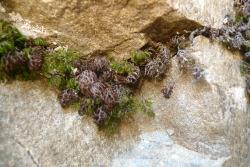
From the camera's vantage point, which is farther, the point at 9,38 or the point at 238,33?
the point at 238,33

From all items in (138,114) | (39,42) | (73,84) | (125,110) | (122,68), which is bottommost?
(138,114)

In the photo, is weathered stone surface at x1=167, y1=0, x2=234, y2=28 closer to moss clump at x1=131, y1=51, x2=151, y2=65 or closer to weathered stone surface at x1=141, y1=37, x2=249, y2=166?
weathered stone surface at x1=141, y1=37, x2=249, y2=166

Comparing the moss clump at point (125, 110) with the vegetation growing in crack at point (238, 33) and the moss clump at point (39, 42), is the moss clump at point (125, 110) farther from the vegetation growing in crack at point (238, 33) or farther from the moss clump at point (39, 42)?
the moss clump at point (39, 42)

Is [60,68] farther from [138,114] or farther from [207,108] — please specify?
[207,108]

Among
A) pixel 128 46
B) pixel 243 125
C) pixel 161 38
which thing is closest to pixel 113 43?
pixel 128 46

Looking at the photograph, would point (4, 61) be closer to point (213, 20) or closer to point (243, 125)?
point (213, 20)

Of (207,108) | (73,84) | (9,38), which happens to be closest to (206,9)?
(207,108)
